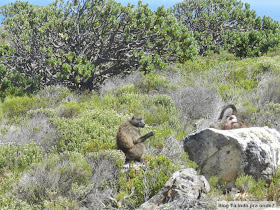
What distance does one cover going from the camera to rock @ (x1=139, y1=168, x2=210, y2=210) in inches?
148

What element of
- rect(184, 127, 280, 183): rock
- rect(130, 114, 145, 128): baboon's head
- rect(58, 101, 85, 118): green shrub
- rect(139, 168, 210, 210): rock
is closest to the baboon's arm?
rect(130, 114, 145, 128): baboon's head

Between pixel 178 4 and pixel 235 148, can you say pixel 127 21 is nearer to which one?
pixel 235 148

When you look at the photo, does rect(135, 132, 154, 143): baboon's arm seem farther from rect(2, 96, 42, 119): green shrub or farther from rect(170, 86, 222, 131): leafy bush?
rect(2, 96, 42, 119): green shrub

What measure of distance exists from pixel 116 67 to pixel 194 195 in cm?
984

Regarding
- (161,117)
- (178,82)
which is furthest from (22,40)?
(161,117)

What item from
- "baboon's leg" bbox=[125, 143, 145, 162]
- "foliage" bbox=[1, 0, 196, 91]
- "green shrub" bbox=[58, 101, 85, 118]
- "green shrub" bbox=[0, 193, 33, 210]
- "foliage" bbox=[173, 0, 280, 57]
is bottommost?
"green shrub" bbox=[0, 193, 33, 210]

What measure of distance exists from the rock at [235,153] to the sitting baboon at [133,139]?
80 centimetres

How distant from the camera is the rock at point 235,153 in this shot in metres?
4.68

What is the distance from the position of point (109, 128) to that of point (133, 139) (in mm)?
1862


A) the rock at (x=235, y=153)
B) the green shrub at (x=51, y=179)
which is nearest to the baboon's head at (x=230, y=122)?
the rock at (x=235, y=153)

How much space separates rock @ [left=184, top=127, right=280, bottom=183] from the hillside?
26 centimetres

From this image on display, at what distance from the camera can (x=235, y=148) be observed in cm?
472

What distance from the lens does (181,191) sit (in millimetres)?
3836

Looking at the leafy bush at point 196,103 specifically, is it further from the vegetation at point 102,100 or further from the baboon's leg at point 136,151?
Result: the baboon's leg at point 136,151
